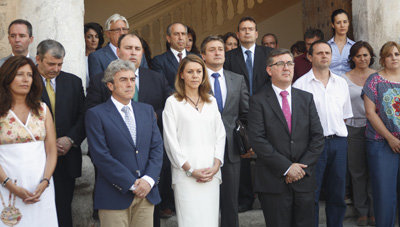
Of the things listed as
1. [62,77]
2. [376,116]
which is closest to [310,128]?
[376,116]

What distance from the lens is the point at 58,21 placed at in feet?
17.7

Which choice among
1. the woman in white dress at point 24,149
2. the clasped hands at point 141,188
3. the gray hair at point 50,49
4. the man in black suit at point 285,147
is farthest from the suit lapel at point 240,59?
the woman in white dress at point 24,149

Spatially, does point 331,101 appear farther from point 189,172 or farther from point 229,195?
point 189,172

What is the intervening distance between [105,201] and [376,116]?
297 centimetres

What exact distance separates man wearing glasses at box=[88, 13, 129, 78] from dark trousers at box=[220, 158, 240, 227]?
157cm

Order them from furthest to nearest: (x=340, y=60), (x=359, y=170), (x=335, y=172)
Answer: (x=340, y=60) → (x=359, y=170) → (x=335, y=172)

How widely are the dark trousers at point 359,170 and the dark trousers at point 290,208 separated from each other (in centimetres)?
151

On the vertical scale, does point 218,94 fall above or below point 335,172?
above

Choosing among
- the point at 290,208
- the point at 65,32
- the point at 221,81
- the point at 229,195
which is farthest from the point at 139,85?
the point at 290,208

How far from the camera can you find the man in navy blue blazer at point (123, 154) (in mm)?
4082

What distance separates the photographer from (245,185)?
5883 mm

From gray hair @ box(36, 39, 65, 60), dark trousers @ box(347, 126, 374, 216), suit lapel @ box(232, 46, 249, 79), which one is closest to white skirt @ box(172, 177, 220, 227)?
gray hair @ box(36, 39, 65, 60)

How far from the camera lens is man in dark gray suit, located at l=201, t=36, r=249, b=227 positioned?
4.97 m

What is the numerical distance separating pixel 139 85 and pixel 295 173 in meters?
1.62
